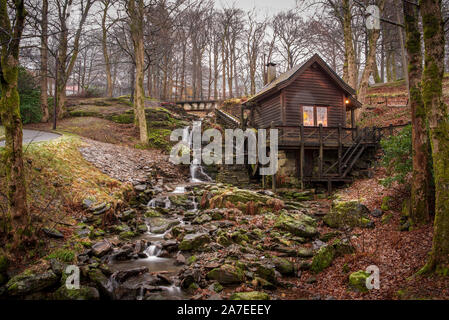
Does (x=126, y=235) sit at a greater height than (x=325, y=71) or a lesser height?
lesser

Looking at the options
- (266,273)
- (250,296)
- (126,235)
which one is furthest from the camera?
(126,235)

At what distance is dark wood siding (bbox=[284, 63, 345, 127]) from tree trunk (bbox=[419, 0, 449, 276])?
12333 millimetres

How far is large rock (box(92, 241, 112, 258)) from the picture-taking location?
6.52m

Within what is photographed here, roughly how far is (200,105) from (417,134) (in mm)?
30334

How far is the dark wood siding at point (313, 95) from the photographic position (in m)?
17.8

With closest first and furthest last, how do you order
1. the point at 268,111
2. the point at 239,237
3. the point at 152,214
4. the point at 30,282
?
the point at 30,282
the point at 239,237
the point at 152,214
the point at 268,111

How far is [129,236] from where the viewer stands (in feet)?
27.2

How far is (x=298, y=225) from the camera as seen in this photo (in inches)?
344

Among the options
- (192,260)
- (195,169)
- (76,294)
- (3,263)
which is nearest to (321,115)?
(195,169)

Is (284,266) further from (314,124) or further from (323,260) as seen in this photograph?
(314,124)

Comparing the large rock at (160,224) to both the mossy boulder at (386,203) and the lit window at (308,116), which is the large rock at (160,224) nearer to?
the mossy boulder at (386,203)

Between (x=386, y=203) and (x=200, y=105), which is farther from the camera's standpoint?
(x=200, y=105)

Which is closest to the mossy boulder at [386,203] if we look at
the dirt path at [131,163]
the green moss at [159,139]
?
the dirt path at [131,163]

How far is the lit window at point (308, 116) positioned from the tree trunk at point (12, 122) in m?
16.1
